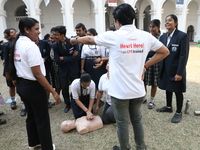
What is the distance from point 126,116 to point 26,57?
3.87 ft

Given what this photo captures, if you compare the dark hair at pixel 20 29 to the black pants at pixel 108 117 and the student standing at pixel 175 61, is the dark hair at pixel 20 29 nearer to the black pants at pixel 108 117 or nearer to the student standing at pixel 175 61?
the black pants at pixel 108 117

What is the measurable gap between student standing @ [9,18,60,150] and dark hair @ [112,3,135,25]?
885mm

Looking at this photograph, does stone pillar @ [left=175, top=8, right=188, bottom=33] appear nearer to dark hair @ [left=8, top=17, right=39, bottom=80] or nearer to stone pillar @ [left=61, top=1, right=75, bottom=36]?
stone pillar @ [left=61, top=1, right=75, bottom=36]

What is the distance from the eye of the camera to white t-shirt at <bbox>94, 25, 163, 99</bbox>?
1479 millimetres

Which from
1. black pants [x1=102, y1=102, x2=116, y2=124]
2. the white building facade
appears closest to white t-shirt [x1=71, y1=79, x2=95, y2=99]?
black pants [x1=102, y1=102, x2=116, y2=124]

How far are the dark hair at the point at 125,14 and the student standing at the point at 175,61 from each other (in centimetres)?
143

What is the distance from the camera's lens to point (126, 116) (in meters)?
1.70

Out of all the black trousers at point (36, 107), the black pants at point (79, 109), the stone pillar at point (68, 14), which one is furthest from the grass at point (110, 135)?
the stone pillar at point (68, 14)

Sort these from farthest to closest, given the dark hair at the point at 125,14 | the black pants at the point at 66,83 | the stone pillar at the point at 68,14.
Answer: the stone pillar at the point at 68,14, the black pants at the point at 66,83, the dark hair at the point at 125,14

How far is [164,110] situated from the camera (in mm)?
3166

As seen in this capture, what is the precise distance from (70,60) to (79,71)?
1.67ft

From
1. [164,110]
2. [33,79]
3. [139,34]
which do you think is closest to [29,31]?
[33,79]

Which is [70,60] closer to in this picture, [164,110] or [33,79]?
[33,79]

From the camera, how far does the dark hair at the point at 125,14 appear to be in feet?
4.77
